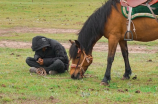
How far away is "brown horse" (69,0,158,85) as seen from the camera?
7641 mm

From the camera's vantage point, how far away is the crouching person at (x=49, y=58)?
890cm

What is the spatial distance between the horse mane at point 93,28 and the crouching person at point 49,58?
39.0 inches

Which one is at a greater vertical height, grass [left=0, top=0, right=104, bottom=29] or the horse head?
the horse head

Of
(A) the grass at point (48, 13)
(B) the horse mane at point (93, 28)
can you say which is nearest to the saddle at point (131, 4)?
(B) the horse mane at point (93, 28)

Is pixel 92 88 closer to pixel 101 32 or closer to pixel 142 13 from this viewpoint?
pixel 101 32

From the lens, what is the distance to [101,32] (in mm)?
7953

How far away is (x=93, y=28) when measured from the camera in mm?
7883

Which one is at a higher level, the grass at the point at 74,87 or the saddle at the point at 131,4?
the saddle at the point at 131,4

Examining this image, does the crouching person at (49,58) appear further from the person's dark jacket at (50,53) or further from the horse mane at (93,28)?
the horse mane at (93,28)

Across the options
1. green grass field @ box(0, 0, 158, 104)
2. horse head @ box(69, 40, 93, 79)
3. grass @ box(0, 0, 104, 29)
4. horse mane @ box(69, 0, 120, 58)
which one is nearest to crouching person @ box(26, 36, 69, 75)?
green grass field @ box(0, 0, 158, 104)

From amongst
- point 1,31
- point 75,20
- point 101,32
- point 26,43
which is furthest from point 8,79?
point 75,20

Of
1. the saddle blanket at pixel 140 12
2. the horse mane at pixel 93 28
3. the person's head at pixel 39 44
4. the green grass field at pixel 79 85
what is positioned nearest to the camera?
the green grass field at pixel 79 85

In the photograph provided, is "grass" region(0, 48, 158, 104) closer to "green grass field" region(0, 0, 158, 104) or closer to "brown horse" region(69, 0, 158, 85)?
"green grass field" region(0, 0, 158, 104)

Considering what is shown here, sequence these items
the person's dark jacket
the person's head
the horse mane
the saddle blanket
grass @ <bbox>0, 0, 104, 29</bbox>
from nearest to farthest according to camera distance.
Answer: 1. the saddle blanket
2. the horse mane
3. the person's head
4. the person's dark jacket
5. grass @ <bbox>0, 0, 104, 29</bbox>
